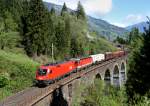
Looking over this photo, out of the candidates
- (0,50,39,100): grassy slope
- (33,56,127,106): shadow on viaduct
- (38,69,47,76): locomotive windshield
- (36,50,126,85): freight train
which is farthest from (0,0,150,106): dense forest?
(38,69,47,76): locomotive windshield

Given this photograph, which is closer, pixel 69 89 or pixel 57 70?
pixel 57 70

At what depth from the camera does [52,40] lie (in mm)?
94000

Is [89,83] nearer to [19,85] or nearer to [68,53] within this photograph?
[19,85]

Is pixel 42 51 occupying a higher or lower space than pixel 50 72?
higher

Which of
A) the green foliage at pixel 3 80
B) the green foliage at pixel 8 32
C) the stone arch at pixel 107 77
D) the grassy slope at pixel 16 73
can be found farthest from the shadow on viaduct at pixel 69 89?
the green foliage at pixel 8 32

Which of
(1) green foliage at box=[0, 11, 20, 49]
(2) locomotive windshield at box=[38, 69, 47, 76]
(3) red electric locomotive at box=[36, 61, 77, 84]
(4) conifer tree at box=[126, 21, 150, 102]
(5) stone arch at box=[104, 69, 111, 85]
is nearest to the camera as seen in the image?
(4) conifer tree at box=[126, 21, 150, 102]

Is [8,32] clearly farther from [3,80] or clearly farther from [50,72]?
[50,72]

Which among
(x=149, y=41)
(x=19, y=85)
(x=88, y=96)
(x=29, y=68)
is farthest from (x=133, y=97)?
(x=29, y=68)

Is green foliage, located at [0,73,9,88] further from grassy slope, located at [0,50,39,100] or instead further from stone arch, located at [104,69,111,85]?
stone arch, located at [104,69,111,85]

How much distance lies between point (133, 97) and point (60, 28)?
73322 mm

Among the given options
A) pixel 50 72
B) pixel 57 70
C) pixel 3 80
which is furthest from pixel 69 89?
pixel 3 80

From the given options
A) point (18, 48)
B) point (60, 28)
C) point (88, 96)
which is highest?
point (60, 28)

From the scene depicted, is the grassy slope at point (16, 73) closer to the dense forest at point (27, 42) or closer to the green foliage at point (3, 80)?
the dense forest at point (27, 42)

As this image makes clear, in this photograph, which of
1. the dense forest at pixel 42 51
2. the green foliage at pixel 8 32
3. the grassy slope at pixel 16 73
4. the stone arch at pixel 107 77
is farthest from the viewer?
the stone arch at pixel 107 77
